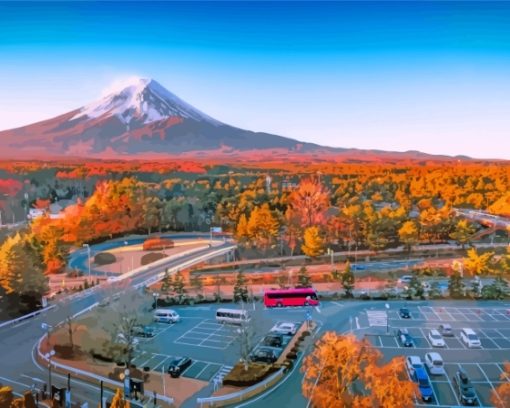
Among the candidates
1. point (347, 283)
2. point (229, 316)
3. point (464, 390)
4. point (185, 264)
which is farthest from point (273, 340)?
point (185, 264)

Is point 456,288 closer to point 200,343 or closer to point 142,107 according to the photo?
point 200,343

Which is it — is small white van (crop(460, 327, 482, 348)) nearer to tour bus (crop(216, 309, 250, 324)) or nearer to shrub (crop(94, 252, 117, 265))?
tour bus (crop(216, 309, 250, 324))

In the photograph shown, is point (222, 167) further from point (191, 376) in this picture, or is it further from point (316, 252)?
point (191, 376)

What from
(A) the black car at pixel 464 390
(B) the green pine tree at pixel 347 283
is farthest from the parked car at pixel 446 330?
(B) the green pine tree at pixel 347 283

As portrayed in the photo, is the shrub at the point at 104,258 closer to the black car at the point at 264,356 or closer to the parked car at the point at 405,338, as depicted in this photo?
the black car at the point at 264,356

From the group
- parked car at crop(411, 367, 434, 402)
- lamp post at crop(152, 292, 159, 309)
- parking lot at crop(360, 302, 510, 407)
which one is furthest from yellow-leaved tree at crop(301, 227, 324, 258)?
parked car at crop(411, 367, 434, 402)
